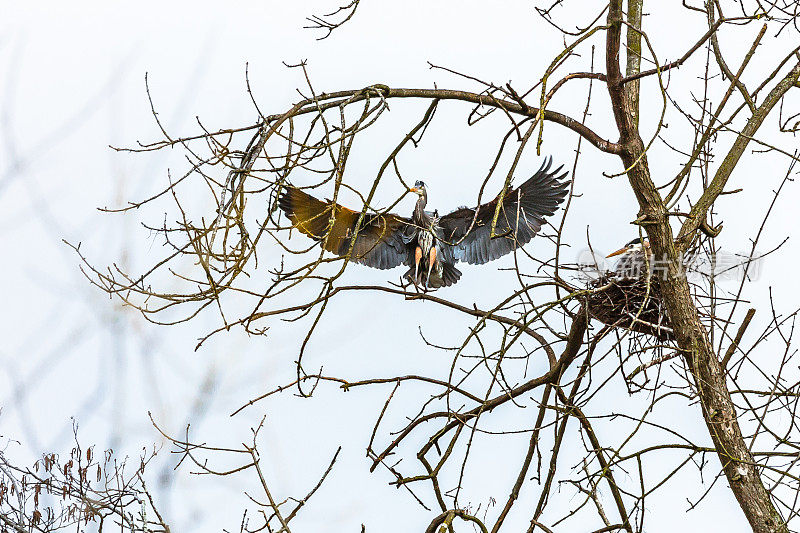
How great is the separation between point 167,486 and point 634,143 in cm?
194

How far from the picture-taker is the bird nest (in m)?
2.64

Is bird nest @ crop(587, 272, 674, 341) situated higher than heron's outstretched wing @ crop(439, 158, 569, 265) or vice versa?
heron's outstretched wing @ crop(439, 158, 569, 265)

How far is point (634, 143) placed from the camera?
2400 mm

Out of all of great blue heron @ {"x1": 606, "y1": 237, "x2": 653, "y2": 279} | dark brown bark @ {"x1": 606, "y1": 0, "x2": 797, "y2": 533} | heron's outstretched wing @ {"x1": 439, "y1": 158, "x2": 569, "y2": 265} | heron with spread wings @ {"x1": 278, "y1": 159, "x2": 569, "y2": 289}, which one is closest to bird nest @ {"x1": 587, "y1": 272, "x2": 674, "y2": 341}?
great blue heron @ {"x1": 606, "y1": 237, "x2": 653, "y2": 279}

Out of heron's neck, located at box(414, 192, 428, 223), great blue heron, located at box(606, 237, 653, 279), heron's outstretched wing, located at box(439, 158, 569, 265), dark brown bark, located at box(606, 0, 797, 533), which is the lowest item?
dark brown bark, located at box(606, 0, 797, 533)

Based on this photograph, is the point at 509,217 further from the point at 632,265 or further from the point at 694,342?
the point at 694,342

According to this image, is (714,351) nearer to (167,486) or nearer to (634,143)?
(634,143)

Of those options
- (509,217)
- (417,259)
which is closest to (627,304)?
(509,217)

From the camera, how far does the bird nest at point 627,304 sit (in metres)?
2.64

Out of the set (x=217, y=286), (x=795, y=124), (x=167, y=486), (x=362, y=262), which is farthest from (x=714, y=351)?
(x=362, y=262)

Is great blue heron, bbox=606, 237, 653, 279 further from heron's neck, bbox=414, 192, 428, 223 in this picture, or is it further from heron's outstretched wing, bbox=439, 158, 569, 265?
heron's neck, bbox=414, 192, 428, 223

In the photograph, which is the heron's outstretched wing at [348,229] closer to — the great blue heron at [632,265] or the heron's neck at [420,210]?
the heron's neck at [420,210]

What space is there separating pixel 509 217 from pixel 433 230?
358 mm

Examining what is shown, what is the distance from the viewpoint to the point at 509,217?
412 cm
